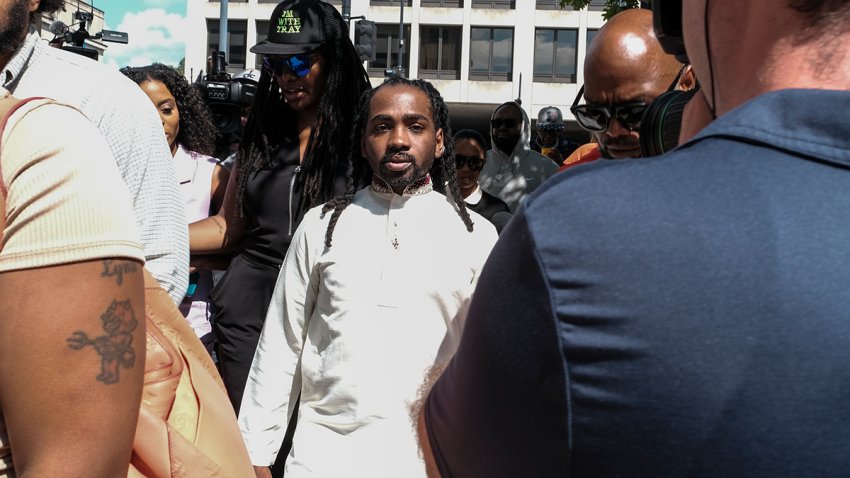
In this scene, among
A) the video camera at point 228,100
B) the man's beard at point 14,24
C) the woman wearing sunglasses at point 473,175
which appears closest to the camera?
the man's beard at point 14,24

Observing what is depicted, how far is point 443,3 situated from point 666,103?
38.3m

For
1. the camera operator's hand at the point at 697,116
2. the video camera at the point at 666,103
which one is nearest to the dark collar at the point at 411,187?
the video camera at the point at 666,103

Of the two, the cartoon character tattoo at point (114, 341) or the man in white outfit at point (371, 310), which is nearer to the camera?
the cartoon character tattoo at point (114, 341)

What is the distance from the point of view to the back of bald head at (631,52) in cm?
259

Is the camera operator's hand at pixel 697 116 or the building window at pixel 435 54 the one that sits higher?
the building window at pixel 435 54

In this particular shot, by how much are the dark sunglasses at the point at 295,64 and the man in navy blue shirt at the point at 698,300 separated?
320cm

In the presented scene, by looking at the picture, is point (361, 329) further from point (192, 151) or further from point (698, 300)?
point (192, 151)

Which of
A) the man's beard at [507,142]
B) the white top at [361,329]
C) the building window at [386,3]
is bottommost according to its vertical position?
the white top at [361,329]

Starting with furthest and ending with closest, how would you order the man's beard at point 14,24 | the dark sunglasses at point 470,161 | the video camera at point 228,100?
the dark sunglasses at point 470,161, the video camera at point 228,100, the man's beard at point 14,24

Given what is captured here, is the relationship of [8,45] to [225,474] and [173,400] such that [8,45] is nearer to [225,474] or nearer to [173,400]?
[173,400]

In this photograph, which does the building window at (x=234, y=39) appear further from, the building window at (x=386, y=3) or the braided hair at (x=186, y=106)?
the braided hair at (x=186, y=106)

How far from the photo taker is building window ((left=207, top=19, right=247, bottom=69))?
1522 inches

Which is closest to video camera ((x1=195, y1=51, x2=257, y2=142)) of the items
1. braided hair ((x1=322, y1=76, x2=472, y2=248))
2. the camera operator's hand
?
braided hair ((x1=322, y1=76, x2=472, y2=248))

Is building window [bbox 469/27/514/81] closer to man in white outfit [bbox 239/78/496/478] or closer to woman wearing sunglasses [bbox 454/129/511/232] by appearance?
woman wearing sunglasses [bbox 454/129/511/232]
